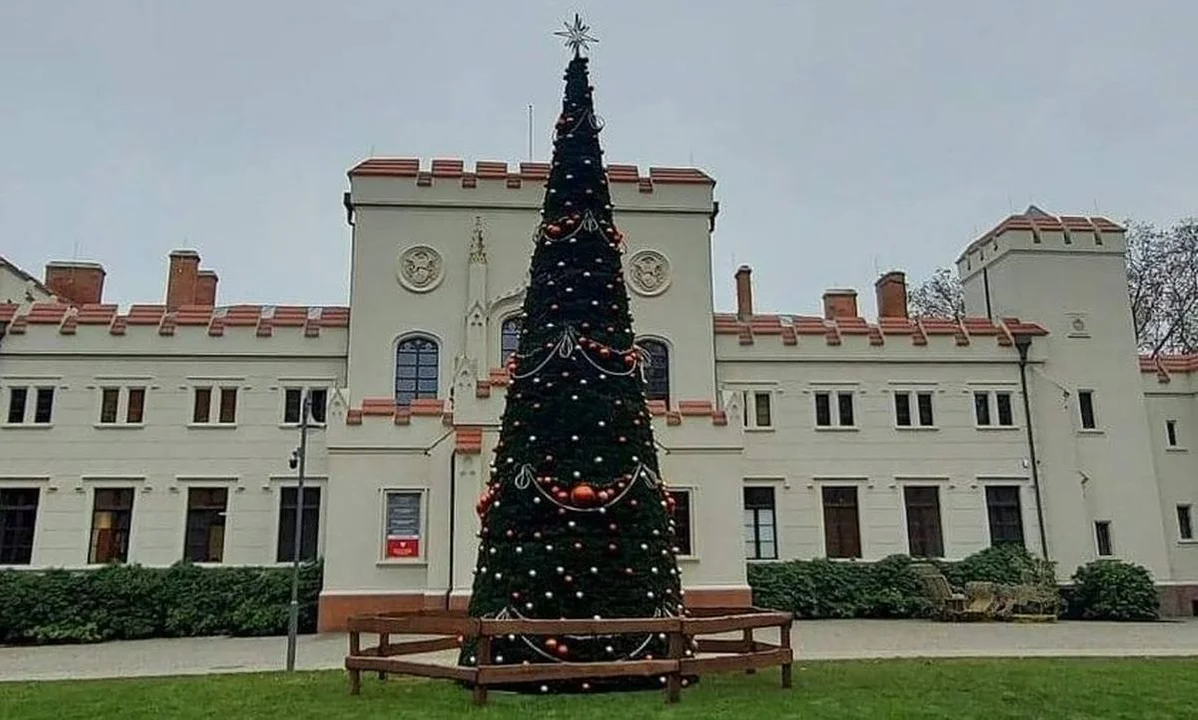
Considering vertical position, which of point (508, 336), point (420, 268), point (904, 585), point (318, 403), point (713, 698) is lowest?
point (713, 698)

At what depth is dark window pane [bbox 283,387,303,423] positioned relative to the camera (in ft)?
76.5

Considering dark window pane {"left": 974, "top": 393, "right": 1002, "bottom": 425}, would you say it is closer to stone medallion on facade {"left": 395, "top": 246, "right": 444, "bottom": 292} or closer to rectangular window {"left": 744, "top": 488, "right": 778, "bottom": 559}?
rectangular window {"left": 744, "top": 488, "right": 778, "bottom": 559}

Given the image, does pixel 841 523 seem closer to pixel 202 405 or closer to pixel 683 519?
pixel 683 519

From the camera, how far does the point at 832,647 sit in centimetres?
1561

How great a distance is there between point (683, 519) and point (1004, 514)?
8937 millimetres

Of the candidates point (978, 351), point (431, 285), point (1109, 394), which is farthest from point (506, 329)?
point (1109, 394)

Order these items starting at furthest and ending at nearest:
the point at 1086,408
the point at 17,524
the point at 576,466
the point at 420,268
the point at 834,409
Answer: the point at 1086,408, the point at 834,409, the point at 420,268, the point at 17,524, the point at 576,466

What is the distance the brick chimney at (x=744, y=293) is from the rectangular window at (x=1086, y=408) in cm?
889

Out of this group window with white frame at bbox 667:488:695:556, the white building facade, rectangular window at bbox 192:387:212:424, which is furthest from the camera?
rectangular window at bbox 192:387:212:424

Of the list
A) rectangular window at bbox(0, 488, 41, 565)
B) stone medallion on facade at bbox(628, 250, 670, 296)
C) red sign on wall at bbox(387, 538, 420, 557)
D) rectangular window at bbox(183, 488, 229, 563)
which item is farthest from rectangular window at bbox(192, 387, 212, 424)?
stone medallion on facade at bbox(628, 250, 670, 296)

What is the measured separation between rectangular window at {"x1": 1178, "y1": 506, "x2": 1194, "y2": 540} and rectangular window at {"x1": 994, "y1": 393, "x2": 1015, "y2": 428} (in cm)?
495

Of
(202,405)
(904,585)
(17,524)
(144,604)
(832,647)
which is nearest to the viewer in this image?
(832,647)

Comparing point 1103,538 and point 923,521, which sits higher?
Result: point 923,521

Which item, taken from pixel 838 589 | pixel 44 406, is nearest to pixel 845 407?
pixel 838 589
